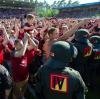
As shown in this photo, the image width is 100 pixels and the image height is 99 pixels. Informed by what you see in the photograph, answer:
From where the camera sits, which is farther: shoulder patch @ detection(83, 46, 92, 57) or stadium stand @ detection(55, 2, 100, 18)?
stadium stand @ detection(55, 2, 100, 18)

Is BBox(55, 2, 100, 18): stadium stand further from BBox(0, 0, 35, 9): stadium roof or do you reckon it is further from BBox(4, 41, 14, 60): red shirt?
BBox(4, 41, 14, 60): red shirt

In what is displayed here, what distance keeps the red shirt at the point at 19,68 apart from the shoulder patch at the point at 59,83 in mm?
3215

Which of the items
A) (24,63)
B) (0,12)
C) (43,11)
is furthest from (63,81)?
(43,11)

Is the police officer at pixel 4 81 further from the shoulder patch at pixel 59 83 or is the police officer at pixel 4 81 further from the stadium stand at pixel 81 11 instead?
the stadium stand at pixel 81 11

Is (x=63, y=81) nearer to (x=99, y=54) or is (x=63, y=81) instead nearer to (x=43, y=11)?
(x=99, y=54)

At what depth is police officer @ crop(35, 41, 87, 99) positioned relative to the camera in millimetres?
Answer: 3562

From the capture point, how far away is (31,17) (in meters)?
7.85

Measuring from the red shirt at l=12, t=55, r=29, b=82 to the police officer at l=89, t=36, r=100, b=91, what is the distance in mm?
1302

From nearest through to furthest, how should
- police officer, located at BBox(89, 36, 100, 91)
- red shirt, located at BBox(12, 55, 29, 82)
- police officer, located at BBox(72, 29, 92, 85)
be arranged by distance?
police officer, located at BBox(72, 29, 92, 85), red shirt, located at BBox(12, 55, 29, 82), police officer, located at BBox(89, 36, 100, 91)

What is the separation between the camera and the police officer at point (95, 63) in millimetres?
7027

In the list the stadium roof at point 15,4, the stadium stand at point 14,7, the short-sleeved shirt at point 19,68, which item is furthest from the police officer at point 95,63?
the stadium roof at point 15,4

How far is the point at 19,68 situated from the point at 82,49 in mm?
1284

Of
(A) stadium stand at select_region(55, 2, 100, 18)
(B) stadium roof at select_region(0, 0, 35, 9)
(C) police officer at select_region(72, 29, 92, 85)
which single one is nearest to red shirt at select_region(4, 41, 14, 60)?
(C) police officer at select_region(72, 29, 92, 85)

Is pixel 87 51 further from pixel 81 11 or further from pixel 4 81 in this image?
pixel 81 11
